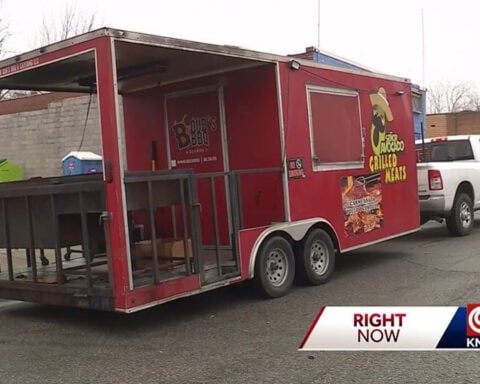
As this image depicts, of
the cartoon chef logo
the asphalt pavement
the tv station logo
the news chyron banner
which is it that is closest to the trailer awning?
the cartoon chef logo

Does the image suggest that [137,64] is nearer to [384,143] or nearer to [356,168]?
[356,168]

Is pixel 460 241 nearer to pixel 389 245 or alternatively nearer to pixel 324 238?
pixel 389 245

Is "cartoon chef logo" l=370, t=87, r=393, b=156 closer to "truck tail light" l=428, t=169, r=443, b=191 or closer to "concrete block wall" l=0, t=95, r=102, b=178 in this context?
"truck tail light" l=428, t=169, r=443, b=191

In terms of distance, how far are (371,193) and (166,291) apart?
13.4ft

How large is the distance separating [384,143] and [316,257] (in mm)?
2404

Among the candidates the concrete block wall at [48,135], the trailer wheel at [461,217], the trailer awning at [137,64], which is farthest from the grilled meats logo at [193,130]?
the concrete block wall at [48,135]

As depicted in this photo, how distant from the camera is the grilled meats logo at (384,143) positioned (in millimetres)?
9281

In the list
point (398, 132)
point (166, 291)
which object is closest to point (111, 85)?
point (166, 291)

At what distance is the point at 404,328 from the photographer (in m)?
3.71

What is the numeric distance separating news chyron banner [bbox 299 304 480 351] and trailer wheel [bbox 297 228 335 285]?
3937 millimetres

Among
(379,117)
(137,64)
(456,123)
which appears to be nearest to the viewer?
(137,64)

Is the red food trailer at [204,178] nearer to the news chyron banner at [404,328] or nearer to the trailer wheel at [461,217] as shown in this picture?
the trailer wheel at [461,217]

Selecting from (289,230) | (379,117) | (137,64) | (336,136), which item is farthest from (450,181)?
(137,64)

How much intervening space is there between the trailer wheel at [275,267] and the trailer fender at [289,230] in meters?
0.11
